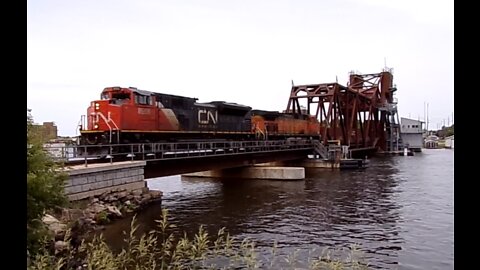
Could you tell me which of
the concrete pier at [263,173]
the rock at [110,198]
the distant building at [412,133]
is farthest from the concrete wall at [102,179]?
the distant building at [412,133]

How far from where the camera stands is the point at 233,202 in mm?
23094

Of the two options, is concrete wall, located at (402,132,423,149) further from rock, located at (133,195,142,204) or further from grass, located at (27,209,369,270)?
grass, located at (27,209,369,270)

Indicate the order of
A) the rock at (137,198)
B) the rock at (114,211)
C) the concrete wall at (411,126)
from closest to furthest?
the rock at (114,211)
the rock at (137,198)
the concrete wall at (411,126)

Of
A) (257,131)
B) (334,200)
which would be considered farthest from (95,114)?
(257,131)

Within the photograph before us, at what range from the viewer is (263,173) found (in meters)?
34.8

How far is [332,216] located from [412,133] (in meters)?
83.4

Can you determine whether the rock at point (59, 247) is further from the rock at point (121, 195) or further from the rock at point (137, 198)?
the rock at point (137, 198)

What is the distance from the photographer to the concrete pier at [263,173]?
34.0 meters

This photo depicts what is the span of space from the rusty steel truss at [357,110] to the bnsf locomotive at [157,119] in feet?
64.2

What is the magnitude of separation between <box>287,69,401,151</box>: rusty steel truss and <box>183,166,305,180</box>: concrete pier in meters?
19.4

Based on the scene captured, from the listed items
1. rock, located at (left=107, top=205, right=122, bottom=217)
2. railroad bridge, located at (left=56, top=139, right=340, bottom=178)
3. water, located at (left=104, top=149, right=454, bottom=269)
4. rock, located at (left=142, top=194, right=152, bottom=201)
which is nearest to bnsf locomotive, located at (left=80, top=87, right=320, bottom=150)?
railroad bridge, located at (left=56, top=139, right=340, bottom=178)

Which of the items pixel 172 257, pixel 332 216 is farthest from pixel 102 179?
pixel 172 257
